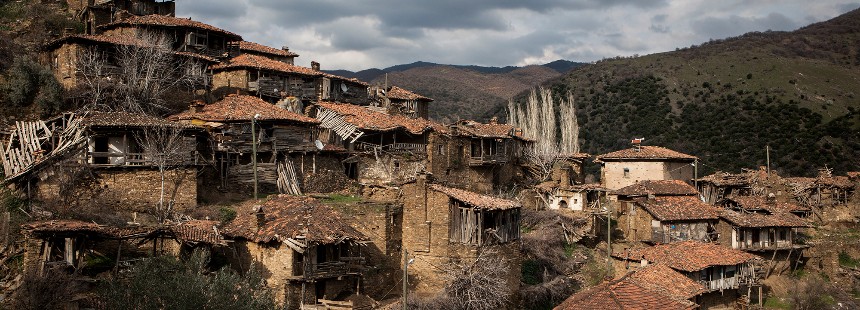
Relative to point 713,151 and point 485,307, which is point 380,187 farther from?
point 713,151

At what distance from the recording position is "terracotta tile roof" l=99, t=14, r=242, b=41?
3688cm

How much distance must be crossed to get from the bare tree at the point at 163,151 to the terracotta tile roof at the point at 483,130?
51.9ft

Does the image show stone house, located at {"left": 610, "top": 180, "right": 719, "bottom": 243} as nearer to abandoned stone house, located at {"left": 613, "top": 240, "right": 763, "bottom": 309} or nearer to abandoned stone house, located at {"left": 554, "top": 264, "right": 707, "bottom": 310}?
abandoned stone house, located at {"left": 613, "top": 240, "right": 763, "bottom": 309}

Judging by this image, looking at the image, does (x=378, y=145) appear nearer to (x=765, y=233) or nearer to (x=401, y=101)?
(x=401, y=101)

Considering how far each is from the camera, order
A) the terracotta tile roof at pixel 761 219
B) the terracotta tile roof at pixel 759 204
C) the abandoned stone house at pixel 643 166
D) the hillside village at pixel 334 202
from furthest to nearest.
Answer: the abandoned stone house at pixel 643 166 → the terracotta tile roof at pixel 759 204 → the terracotta tile roof at pixel 761 219 → the hillside village at pixel 334 202

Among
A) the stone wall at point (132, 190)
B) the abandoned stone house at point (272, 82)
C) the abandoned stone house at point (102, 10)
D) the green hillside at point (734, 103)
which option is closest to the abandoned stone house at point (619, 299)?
the stone wall at point (132, 190)

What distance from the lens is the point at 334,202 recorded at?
28.7m

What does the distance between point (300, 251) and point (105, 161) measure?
919 centimetres

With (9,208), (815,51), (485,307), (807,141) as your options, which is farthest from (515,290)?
(815,51)

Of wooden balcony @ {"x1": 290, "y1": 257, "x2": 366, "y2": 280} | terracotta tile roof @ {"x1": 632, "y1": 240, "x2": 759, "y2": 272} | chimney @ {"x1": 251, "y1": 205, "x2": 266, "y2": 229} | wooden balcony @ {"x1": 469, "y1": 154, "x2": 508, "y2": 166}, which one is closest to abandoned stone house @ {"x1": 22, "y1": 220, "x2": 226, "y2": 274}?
chimney @ {"x1": 251, "y1": 205, "x2": 266, "y2": 229}

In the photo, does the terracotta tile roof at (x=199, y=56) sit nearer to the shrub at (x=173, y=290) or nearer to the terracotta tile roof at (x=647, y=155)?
the shrub at (x=173, y=290)

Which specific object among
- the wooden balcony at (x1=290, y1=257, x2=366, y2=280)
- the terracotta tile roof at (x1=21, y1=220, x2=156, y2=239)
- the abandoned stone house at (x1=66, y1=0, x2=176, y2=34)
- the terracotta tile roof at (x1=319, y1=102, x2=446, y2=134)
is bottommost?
the wooden balcony at (x1=290, y1=257, x2=366, y2=280)

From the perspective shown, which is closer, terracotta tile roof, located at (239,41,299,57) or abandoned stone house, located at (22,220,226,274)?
abandoned stone house, located at (22,220,226,274)

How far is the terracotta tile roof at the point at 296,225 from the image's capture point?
23.5 m
